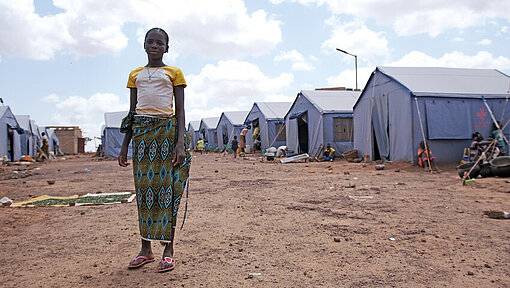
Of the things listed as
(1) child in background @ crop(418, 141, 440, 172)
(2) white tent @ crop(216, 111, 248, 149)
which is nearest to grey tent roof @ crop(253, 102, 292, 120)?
(2) white tent @ crop(216, 111, 248, 149)

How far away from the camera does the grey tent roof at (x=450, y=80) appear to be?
10851 mm

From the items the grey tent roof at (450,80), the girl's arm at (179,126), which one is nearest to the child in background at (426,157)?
the grey tent roof at (450,80)

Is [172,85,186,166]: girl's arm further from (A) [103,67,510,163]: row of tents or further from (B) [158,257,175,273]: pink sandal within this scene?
(A) [103,67,510,163]: row of tents

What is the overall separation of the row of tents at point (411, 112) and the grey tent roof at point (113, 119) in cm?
1060

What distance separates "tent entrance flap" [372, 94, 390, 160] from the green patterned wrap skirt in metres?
10.3

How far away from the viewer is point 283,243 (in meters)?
3.05

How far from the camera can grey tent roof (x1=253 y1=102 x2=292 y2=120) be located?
2156 cm

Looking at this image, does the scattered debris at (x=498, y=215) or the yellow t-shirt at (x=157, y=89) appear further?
the scattered debris at (x=498, y=215)

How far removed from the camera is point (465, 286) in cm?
215

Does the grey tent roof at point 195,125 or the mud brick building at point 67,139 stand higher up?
the grey tent roof at point 195,125

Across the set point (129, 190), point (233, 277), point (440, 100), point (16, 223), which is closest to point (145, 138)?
point (233, 277)

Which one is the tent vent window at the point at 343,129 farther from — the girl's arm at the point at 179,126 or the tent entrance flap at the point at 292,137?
the girl's arm at the point at 179,126

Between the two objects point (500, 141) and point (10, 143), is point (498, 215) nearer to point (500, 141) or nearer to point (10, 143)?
point (500, 141)

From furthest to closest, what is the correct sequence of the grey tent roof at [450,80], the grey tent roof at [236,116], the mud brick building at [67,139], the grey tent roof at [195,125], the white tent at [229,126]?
1. the grey tent roof at [195,125]
2. the mud brick building at [67,139]
3. the grey tent roof at [236,116]
4. the white tent at [229,126]
5. the grey tent roof at [450,80]
